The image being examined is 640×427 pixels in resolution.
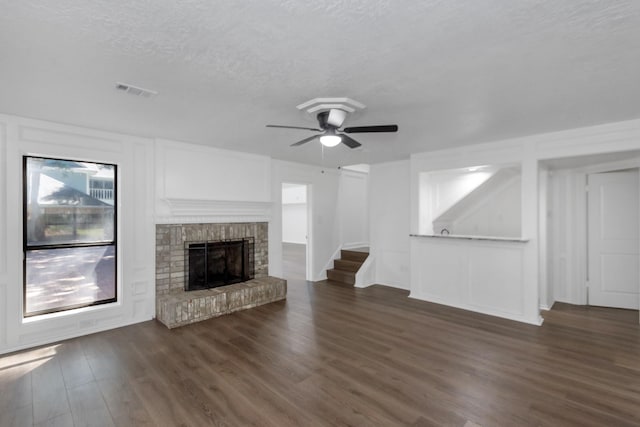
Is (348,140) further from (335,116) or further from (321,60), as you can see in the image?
(321,60)

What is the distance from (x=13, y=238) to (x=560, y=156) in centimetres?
648

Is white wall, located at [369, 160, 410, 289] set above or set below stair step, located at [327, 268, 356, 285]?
above

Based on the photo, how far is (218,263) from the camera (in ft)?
16.4

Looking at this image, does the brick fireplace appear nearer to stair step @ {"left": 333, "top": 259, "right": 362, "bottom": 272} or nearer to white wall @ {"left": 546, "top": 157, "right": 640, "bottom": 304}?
stair step @ {"left": 333, "top": 259, "right": 362, "bottom": 272}

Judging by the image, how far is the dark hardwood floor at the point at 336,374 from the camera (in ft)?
7.37

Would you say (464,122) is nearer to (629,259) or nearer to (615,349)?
(615,349)

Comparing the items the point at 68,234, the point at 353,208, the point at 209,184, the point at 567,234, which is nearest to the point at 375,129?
the point at 209,184

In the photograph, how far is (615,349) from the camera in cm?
328

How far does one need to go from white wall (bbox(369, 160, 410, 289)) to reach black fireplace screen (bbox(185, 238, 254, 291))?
2583mm

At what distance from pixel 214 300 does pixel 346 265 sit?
3076 millimetres

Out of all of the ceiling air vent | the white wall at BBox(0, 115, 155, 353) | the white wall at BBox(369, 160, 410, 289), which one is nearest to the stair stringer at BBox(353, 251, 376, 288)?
the white wall at BBox(369, 160, 410, 289)

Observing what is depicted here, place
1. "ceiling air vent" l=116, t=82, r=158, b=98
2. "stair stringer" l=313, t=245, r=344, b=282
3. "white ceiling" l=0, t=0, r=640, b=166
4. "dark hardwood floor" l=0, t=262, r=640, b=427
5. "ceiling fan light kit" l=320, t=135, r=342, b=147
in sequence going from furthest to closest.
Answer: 1. "stair stringer" l=313, t=245, r=344, b=282
2. "ceiling fan light kit" l=320, t=135, r=342, b=147
3. "ceiling air vent" l=116, t=82, r=158, b=98
4. "dark hardwood floor" l=0, t=262, r=640, b=427
5. "white ceiling" l=0, t=0, r=640, b=166

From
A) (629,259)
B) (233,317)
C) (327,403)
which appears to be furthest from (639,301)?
(233,317)

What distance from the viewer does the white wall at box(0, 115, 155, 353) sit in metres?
3.29
